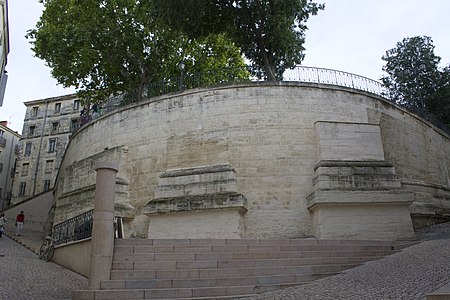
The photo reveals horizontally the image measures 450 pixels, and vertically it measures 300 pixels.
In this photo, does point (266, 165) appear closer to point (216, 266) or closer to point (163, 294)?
point (216, 266)

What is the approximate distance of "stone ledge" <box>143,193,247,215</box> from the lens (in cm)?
1263

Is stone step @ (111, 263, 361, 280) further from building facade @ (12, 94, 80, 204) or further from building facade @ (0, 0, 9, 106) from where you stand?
building facade @ (12, 94, 80, 204)

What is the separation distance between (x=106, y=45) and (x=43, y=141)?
27.0m

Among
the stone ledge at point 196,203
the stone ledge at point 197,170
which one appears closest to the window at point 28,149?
the stone ledge at point 197,170

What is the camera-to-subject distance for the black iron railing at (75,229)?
9.70 meters

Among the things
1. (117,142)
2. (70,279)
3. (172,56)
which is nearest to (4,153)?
(172,56)

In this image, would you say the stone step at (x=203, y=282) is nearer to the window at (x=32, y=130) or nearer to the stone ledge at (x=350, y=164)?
the stone ledge at (x=350, y=164)

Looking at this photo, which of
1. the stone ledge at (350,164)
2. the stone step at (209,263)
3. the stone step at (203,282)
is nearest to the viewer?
the stone step at (203,282)

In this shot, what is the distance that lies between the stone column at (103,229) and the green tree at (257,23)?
11510mm

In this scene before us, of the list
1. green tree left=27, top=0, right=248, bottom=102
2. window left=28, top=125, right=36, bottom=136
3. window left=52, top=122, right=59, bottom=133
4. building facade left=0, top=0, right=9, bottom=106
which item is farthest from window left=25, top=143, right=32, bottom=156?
green tree left=27, top=0, right=248, bottom=102

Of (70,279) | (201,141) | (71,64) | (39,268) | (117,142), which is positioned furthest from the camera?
(71,64)

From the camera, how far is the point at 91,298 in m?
6.71

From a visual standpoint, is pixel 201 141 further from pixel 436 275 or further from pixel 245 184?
pixel 436 275

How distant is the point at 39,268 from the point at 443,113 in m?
23.1
